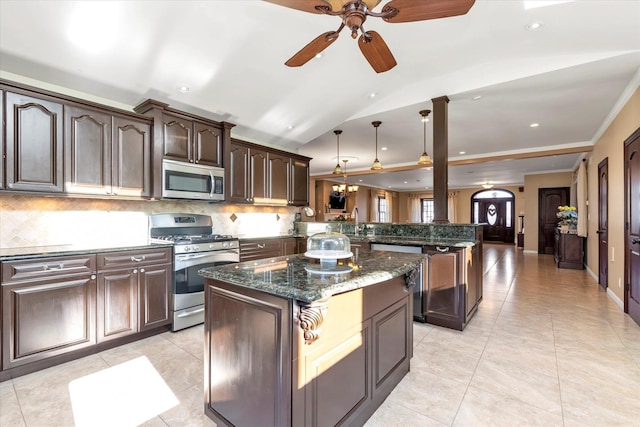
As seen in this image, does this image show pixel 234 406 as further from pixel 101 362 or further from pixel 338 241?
pixel 101 362

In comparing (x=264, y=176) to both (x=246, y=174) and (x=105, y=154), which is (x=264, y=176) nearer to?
(x=246, y=174)

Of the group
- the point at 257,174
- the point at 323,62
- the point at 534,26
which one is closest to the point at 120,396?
the point at 257,174

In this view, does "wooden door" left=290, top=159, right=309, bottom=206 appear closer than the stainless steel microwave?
No

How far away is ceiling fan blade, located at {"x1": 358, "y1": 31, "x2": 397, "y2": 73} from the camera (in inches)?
74.0

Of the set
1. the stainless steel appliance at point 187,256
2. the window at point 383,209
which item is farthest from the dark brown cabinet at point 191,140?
the window at point 383,209

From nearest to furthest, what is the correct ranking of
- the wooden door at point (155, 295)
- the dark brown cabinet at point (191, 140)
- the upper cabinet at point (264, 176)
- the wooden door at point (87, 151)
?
1. the wooden door at point (87, 151)
2. the wooden door at point (155, 295)
3. the dark brown cabinet at point (191, 140)
4. the upper cabinet at point (264, 176)

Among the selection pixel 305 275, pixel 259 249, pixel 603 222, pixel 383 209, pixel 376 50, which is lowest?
pixel 259 249

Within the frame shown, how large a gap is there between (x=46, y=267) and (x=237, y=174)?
88.3 inches

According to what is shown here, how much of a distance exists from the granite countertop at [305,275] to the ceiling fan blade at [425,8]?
145cm

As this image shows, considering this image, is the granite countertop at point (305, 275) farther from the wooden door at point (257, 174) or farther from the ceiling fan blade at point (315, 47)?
the wooden door at point (257, 174)

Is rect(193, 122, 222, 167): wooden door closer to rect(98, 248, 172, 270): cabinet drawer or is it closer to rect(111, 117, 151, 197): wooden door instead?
rect(111, 117, 151, 197): wooden door

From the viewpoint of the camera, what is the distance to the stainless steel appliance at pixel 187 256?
3045 mm

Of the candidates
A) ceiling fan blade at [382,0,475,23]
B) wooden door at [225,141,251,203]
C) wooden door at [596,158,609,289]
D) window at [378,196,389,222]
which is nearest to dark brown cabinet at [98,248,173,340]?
wooden door at [225,141,251,203]

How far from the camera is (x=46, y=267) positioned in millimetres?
2271
